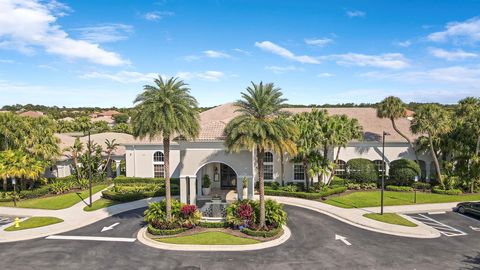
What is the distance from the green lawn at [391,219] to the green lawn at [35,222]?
27658mm

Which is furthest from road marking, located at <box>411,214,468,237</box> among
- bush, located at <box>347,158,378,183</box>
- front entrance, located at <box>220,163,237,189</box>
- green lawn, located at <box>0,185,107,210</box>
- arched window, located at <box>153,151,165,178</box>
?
green lawn, located at <box>0,185,107,210</box>

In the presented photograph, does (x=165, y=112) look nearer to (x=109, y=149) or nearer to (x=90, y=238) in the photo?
(x=90, y=238)

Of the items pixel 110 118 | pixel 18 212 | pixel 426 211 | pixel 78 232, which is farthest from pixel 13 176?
pixel 110 118

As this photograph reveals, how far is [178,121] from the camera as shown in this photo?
934 inches

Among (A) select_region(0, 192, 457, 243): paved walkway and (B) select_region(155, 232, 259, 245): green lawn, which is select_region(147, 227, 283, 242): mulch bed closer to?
(B) select_region(155, 232, 259, 245): green lawn

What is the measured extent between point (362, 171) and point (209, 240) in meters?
24.4

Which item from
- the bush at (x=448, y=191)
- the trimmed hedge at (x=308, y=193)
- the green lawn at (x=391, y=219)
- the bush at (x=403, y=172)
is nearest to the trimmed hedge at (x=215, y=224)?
the trimmed hedge at (x=308, y=193)

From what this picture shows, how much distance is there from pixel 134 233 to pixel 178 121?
9661 mm

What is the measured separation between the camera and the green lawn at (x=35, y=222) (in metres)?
27.4

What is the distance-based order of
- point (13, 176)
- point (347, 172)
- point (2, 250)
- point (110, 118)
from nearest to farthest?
1. point (2, 250)
2. point (13, 176)
3. point (347, 172)
4. point (110, 118)

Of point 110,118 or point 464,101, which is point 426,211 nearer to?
point 464,101

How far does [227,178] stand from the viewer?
40.5m

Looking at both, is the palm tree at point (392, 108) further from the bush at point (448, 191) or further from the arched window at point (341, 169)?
the arched window at point (341, 169)

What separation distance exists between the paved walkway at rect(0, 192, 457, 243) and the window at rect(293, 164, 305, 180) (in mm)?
5934
